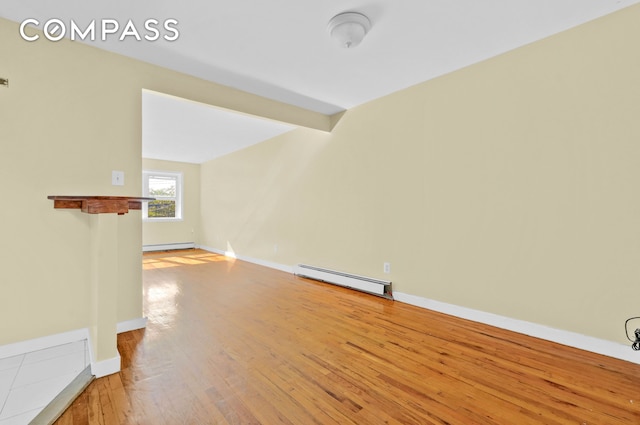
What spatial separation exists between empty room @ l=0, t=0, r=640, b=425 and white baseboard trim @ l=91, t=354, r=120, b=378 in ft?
0.05

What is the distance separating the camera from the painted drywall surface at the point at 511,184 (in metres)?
2.01

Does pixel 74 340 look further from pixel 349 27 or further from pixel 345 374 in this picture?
pixel 349 27

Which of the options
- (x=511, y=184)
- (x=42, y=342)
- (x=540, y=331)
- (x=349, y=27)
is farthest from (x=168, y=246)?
(x=540, y=331)

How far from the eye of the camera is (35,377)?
173 cm

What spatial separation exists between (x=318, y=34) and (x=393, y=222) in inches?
82.6

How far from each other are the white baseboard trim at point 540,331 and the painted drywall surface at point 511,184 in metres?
0.05

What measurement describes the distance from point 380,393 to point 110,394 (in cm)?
150

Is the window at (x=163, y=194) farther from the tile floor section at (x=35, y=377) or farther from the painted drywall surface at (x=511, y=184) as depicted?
the tile floor section at (x=35, y=377)

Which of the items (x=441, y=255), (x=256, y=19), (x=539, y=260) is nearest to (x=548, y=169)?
(x=539, y=260)

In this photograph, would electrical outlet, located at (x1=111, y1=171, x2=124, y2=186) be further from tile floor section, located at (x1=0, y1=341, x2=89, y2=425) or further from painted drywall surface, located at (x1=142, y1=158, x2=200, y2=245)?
painted drywall surface, located at (x1=142, y1=158, x2=200, y2=245)

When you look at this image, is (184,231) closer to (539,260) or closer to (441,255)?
(441,255)

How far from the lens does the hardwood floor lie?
4.62 ft

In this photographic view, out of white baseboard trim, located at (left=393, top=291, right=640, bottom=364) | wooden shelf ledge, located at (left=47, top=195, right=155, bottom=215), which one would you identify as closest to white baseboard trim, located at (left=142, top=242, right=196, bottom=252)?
wooden shelf ledge, located at (left=47, top=195, right=155, bottom=215)

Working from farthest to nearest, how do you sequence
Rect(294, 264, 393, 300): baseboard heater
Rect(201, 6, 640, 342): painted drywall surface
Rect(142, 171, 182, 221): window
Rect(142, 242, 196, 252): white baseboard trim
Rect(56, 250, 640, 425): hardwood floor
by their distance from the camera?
1. Rect(142, 171, 182, 221): window
2. Rect(142, 242, 196, 252): white baseboard trim
3. Rect(294, 264, 393, 300): baseboard heater
4. Rect(201, 6, 640, 342): painted drywall surface
5. Rect(56, 250, 640, 425): hardwood floor
